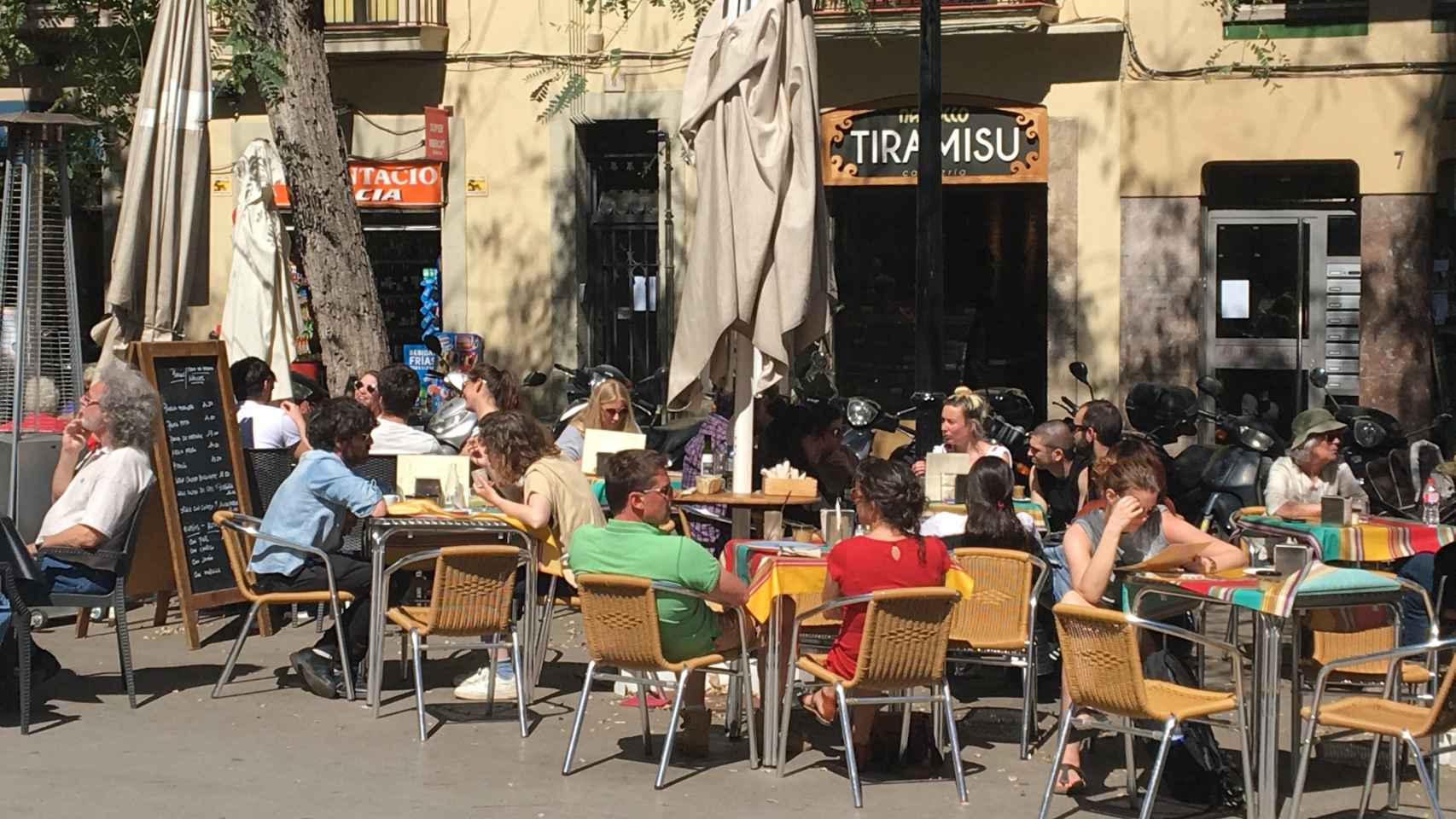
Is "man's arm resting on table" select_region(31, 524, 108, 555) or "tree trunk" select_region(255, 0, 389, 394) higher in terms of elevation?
"tree trunk" select_region(255, 0, 389, 394)

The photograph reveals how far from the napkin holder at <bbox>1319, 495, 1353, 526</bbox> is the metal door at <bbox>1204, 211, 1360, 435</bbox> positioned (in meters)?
9.54

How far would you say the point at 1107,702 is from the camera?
22.7 feet

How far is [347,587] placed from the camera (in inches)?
370

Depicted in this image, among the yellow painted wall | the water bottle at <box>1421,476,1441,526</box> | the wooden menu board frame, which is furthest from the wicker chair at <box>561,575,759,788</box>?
the yellow painted wall

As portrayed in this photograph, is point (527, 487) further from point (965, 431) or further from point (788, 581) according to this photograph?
point (965, 431)

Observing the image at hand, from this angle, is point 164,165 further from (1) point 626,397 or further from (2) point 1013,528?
(2) point 1013,528

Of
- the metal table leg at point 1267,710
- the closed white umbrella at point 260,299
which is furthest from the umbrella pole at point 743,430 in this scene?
the closed white umbrella at point 260,299

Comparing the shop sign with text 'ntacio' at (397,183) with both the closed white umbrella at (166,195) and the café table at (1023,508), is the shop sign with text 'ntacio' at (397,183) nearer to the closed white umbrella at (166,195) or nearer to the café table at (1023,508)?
the closed white umbrella at (166,195)

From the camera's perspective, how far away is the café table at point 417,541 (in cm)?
891

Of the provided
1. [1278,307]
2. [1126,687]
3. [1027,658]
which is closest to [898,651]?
[1126,687]

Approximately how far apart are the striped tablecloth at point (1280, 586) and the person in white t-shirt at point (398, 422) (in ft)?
16.7

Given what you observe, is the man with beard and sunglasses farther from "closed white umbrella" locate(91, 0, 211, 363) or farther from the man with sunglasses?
the man with sunglasses

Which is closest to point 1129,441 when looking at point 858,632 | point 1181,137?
point 858,632

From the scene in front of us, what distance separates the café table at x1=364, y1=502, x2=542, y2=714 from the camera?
8914 millimetres
